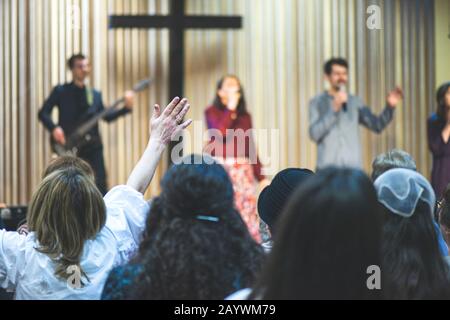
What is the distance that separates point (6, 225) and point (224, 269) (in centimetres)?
271

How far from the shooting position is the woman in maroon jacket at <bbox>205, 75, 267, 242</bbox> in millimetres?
7383

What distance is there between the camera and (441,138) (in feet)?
23.4

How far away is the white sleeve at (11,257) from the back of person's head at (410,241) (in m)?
1.05

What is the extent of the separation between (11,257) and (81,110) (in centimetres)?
489

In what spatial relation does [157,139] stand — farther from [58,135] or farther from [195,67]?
[195,67]

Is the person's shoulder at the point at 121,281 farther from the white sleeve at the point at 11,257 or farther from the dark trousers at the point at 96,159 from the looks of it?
the dark trousers at the point at 96,159

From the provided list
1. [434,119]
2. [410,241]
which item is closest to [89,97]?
[434,119]

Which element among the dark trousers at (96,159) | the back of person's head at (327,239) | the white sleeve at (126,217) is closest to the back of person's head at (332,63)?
the dark trousers at (96,159)

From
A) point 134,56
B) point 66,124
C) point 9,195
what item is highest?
point 134,56

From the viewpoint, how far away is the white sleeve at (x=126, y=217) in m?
2.93

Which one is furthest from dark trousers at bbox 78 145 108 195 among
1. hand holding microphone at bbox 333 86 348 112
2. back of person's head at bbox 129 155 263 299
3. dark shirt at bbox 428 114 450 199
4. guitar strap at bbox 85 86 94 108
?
back of person's head at bbox 129 155 263 299

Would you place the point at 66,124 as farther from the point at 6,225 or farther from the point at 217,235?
the point at 217,235

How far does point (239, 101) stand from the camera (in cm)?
747
